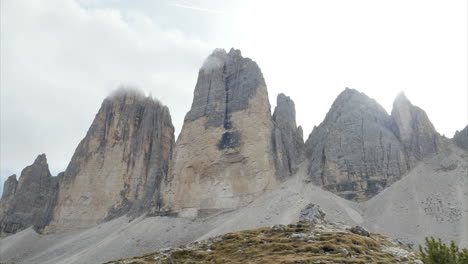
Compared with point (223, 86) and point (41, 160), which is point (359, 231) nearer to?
point (223, 86)

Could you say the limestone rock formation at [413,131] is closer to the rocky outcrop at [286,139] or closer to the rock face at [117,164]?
the rocky outcrop at [286,139]

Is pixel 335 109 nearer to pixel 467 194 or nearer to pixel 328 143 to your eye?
pixel 328 143

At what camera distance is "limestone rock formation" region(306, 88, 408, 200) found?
76.1 m

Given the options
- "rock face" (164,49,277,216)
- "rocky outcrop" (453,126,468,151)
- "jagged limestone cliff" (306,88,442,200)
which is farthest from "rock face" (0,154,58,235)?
"rocky outcrop" (453,126,468,151)

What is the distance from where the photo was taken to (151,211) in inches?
3442

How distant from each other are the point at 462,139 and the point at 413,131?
333 inches

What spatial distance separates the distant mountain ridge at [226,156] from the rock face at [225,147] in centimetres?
23

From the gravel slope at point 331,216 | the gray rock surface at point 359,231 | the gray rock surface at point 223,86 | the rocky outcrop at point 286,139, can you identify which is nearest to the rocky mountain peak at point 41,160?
the gravel slope at point 331,216

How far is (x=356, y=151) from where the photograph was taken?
265ft

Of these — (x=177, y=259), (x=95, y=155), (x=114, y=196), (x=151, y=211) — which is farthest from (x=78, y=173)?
(x=177, y=259)

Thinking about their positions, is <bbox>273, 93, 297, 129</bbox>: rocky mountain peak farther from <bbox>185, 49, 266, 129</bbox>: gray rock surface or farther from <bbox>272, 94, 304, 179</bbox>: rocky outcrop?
<bbox>185, 49, 266, 129</bbox>: gray rock surface

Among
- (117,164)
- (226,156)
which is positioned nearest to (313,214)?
(226,156)

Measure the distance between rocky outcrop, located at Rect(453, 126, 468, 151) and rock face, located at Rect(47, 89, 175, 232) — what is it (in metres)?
59.6

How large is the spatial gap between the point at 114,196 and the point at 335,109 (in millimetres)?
56924
